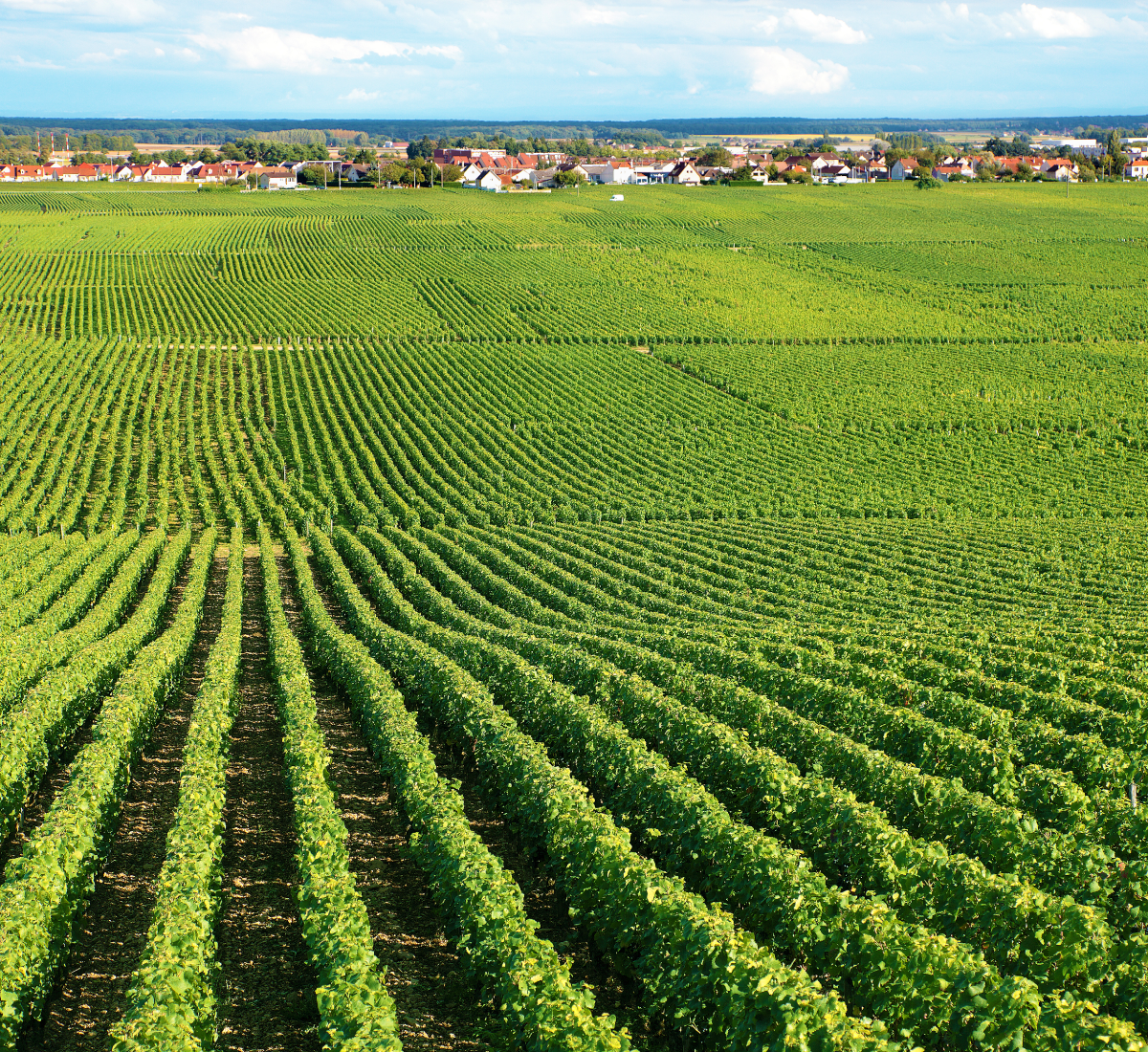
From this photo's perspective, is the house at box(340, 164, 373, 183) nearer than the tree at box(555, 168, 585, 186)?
No

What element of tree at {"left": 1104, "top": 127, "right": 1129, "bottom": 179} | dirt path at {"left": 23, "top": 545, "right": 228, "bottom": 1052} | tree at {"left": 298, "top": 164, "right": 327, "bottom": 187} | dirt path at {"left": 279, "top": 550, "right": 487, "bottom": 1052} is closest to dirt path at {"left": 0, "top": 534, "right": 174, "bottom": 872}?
dirt path at {"left": 23, "top": 545, "right": 228, "bottom": 1052}

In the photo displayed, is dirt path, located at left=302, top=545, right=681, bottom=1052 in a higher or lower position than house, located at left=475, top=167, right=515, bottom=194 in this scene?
lower

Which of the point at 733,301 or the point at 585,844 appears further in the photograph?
the point at 733,301

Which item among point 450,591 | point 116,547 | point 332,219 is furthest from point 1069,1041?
point 332,219

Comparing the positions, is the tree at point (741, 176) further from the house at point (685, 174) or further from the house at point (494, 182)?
the house at point (494, 182)

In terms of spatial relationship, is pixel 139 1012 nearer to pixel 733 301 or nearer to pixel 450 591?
pixel 450 591

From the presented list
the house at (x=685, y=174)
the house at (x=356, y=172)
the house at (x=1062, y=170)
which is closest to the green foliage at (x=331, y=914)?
the house at (x=356, y=172)

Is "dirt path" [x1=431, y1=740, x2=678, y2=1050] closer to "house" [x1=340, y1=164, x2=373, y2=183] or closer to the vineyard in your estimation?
the vineyard
